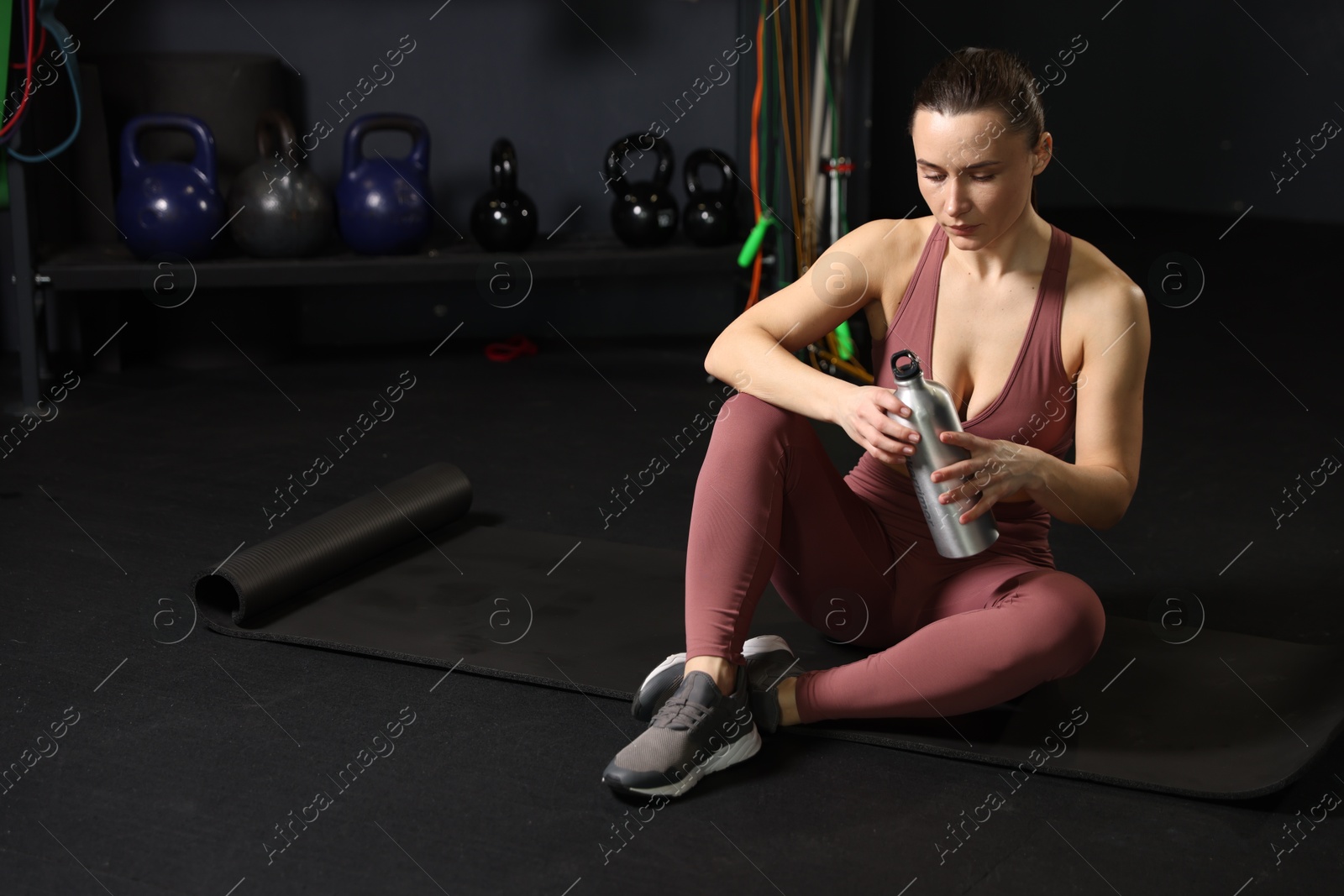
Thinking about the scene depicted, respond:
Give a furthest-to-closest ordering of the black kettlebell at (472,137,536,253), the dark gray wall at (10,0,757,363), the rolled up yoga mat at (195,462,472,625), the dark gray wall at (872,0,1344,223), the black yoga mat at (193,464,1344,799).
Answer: the dark gray wall at (872,0,1344,223) → the dark gray wall at (10,0,757,363) → the black kettlebell at (472,137,536,253) → the rolled up yoga mat at (195,462,472,625) → the black yoga mat at (193,464,1344,799)

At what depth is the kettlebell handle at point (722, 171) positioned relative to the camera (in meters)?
3.80

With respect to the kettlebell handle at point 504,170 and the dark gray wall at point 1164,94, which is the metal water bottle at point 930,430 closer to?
the kettlebell handle at point 504,170

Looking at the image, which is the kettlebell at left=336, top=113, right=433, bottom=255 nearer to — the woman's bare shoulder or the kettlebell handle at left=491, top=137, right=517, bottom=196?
the kettlebell handle at left=491, top=137, right=517, bottom=196

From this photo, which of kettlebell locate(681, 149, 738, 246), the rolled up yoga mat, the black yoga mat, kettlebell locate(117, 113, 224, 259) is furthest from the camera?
kettlebell locate(681, 149, 738, 246)

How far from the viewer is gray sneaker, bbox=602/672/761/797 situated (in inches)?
60.7

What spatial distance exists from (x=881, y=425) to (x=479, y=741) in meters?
0.66

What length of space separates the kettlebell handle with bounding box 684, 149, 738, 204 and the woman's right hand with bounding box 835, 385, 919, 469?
7.70 ft

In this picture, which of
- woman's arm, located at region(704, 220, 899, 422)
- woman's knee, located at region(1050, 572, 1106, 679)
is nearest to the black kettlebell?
woman's arm, located at region(704, 220, 899, 422)

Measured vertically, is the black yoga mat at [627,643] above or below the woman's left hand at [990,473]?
below

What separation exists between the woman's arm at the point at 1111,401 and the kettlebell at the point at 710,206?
7.36 feet

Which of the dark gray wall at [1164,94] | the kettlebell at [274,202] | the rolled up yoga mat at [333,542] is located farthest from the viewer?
the dark gray wall at [1164,94]

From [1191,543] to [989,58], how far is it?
1.28 m

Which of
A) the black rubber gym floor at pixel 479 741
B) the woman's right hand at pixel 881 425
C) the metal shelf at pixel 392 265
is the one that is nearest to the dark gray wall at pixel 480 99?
the metal shelf at pixel 392 265

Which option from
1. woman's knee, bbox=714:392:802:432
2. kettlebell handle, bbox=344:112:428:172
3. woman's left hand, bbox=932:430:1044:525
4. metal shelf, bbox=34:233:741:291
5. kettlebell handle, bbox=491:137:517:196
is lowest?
woman's left hand, bbox=932:430:1044:525
